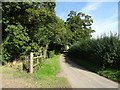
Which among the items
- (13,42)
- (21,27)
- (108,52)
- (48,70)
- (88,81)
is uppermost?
(21,27)

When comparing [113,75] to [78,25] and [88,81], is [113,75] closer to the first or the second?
[88,81]

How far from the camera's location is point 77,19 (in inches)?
1379

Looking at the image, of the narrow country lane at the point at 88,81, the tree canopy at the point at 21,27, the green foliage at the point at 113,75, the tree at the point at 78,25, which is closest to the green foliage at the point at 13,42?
the tree canopy at the point at 21,27

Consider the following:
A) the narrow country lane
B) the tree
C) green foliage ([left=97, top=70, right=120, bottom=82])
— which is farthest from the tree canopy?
the tree

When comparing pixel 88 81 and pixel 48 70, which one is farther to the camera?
pixel 48 70

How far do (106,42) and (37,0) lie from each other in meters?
7.42

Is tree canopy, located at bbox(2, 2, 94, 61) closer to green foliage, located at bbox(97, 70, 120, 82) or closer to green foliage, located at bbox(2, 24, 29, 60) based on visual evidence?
green foliage, located at bbox(2, 24, 29, 60)

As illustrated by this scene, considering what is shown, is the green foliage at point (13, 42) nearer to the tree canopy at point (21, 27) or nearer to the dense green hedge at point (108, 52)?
the tree canopy at point (21, 27)

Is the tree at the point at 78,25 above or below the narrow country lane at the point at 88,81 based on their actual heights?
above

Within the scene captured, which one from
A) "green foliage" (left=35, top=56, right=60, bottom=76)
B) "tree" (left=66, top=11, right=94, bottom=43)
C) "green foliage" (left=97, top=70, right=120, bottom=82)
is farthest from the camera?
"tree" (left=66, top=11, right=94, bottom=43)

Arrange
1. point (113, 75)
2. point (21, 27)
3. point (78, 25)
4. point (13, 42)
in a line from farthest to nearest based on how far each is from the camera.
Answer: point (78, 25)
point (21, 27)
point (13, 42)
point (113, 75)

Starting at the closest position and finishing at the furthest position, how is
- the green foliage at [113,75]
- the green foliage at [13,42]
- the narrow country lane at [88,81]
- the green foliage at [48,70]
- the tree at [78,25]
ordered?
the narrow country lane at [88,81] < the green foliage at [113,75] < the green foliage at [48,70] < the green foliage at [13,42] < the tree at [78,25]

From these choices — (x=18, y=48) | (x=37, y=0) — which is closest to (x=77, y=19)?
(x=37, y=0)

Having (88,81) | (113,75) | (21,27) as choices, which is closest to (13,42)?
(21,27)
